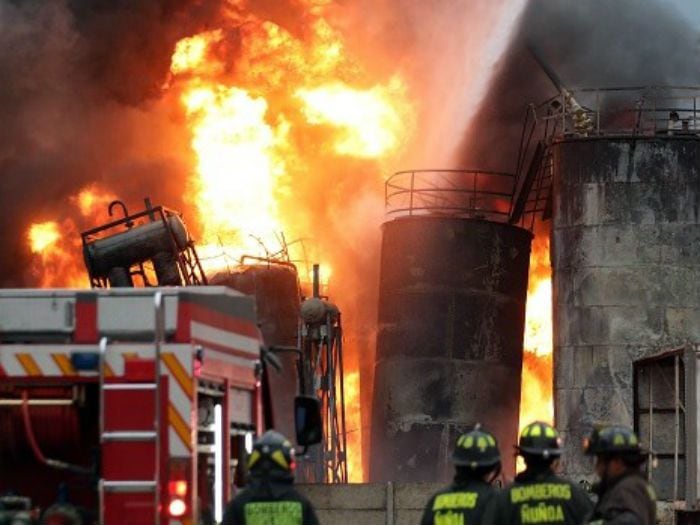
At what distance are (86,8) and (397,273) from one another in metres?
9.40

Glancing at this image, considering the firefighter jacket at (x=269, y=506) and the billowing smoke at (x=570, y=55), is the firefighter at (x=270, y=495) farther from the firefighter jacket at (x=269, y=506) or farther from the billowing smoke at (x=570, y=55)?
the billowing smoke at (x=570, y=55)

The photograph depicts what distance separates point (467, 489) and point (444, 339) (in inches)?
993

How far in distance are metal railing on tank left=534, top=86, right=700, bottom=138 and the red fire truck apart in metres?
24.7

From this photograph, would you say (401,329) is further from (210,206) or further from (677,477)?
(677,477)

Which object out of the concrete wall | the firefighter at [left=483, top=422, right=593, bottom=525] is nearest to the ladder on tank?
the firefighter at [left=483, top=422, right=593, bottom=525]

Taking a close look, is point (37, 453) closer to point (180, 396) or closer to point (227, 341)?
point (180, 396)

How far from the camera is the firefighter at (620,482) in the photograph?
32.0 ft

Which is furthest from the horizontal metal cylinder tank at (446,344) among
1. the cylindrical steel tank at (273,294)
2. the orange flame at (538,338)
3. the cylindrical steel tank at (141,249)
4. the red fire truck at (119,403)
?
the red fire truck at (119,403)

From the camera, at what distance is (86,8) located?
1548 inches

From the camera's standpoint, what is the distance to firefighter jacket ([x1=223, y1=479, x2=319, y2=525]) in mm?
9664

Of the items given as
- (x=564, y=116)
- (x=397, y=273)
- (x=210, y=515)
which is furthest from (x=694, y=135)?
(x=210, y=515)

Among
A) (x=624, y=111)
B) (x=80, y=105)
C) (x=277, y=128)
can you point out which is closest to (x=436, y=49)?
(x=277, y=128)

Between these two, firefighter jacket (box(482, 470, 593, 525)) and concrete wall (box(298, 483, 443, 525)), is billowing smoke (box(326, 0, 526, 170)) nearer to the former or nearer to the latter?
concrete wall (box(298, 483, 443, 525))

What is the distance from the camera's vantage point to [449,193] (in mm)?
38781
